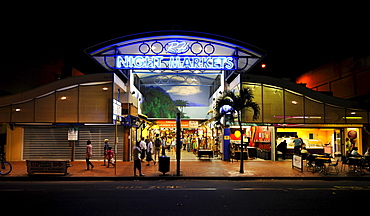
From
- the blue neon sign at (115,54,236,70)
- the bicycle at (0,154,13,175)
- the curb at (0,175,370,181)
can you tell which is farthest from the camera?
the blue neon sign at (115,54,236,70)

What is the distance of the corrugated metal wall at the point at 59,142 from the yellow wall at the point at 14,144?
327 millimetres

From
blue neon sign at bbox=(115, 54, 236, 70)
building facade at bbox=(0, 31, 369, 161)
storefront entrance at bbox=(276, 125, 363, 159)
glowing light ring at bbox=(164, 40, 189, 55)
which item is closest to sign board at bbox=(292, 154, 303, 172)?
building facade at bbox=(0, 31, 369, 161)

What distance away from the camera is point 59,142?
23.0 metres

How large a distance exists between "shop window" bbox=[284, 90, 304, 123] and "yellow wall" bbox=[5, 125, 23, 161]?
1973 centimetres

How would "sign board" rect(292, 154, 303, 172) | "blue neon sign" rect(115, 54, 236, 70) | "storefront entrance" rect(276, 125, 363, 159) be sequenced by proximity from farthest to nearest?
"storefront entrance" rect(276, 125, 363, 159) < "blue neon sign" rect(115, 54, 236, 70) < "sign board" rect(292, 154, 303, 172)

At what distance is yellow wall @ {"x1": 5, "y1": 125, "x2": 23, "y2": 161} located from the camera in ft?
73.8

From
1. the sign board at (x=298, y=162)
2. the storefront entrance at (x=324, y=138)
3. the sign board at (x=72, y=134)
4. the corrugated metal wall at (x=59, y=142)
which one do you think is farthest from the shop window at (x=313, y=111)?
the sign board at (x=72, y=134)

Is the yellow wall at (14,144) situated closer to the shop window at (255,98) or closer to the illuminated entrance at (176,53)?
the illuminated entrance at (176,53)

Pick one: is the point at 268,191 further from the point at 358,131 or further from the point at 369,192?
the point at 358,131

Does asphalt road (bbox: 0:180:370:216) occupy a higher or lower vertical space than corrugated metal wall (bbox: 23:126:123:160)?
lower

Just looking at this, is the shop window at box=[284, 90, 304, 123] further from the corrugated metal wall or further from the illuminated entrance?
the corrugated metal wall

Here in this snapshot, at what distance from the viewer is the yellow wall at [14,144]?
22.5m

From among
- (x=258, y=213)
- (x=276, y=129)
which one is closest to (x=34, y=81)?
(x=276, y=129)

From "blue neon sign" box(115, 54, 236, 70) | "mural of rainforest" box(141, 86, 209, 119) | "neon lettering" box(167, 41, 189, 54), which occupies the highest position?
"neon lettering" box(167, 41, 189, 54)
